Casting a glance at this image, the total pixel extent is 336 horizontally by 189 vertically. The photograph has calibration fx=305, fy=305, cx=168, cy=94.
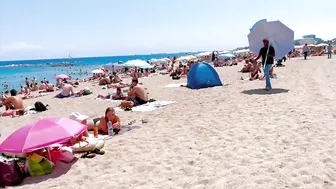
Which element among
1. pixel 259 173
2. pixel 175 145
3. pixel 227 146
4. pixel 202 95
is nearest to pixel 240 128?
pixel 227 146

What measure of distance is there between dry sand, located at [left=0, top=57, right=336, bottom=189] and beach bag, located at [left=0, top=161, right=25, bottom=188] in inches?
6.0

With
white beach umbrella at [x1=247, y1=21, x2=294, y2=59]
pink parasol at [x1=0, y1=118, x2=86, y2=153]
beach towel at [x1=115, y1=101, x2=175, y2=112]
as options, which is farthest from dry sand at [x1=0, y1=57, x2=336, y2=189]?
white beach umbrella at [x1=247, y1=21, x2=294, y2=59]

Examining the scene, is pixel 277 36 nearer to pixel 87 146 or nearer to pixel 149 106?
pixel 149 106

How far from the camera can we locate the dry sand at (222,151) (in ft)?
12.7

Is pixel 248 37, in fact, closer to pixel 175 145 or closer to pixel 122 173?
pixel 175 145

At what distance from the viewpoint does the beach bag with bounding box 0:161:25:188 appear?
14.0 ft

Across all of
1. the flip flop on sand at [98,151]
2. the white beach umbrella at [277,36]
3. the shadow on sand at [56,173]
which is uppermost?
the white beach umbrella at [277,36]

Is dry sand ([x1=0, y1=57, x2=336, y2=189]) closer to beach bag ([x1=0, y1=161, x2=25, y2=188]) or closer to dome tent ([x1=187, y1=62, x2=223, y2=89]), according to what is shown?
beach bag ([x1=0, y1=161, x2=25, y2=188])

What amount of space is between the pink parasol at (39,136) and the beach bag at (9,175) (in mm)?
226

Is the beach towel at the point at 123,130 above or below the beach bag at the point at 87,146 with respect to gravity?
below

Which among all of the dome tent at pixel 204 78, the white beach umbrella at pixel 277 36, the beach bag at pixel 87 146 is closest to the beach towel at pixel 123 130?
the beach bag at pixel 87 146

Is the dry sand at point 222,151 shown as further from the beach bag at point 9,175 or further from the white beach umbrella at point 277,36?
the white beach umbrella at point 277,36

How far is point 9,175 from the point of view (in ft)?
14.1

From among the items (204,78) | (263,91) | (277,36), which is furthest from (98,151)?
(277,36)
